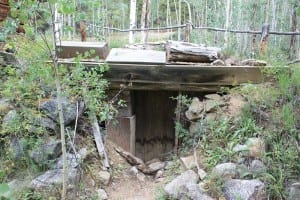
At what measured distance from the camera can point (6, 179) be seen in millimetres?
4008

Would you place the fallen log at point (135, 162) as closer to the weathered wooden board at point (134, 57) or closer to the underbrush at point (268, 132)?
the underbrush at point (268, 132)

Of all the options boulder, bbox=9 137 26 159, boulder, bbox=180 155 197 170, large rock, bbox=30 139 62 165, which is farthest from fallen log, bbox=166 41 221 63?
boulder, bbox=9 137 26 159

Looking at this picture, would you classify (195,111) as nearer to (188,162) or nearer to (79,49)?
(188,162)

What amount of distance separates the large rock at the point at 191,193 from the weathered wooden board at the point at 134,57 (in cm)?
202

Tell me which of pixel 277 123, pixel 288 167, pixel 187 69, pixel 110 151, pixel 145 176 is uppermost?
pixel 187 69

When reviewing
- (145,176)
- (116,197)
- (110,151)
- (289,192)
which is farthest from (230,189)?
(110,151)

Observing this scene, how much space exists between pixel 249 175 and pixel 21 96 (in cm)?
285

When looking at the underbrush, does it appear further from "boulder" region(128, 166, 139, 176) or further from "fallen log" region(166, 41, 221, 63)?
"boulder" region(128, 166, 139, 176)

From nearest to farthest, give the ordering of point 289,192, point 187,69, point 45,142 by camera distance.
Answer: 1. point 289,192
2. point 45,142
3. point 187,69

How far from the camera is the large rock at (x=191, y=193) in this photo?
3.63 meters

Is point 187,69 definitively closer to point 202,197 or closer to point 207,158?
point 207,158

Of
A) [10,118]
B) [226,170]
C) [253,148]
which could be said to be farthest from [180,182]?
[10,118]

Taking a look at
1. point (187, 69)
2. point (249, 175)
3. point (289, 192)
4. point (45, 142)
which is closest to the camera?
point (289, 192)

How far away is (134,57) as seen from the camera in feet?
18.3
